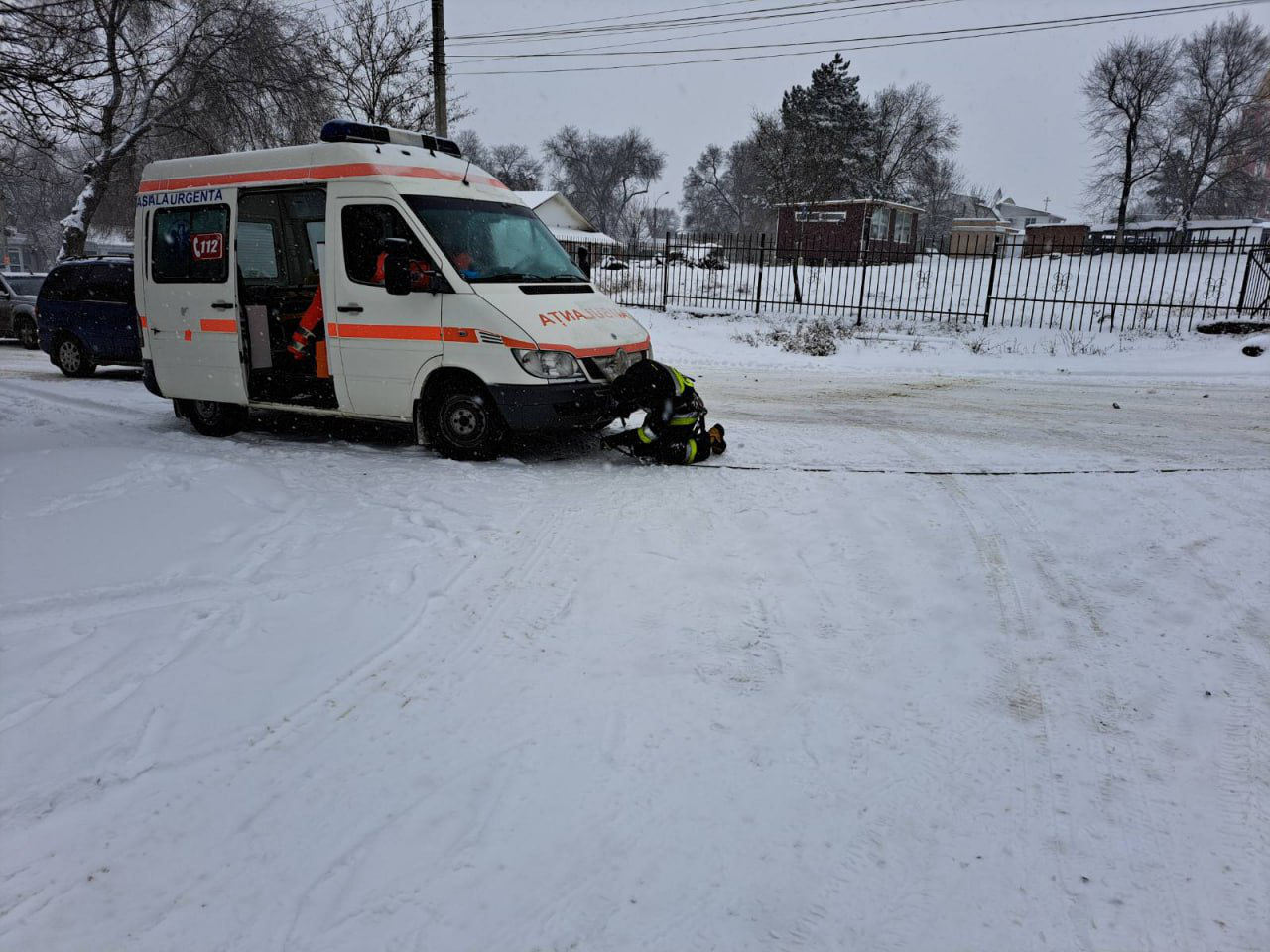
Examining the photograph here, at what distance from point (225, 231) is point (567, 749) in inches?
261

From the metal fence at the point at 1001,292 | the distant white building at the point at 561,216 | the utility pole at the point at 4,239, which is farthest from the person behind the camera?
the distant white building at the point at 561,216

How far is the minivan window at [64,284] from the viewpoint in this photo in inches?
486

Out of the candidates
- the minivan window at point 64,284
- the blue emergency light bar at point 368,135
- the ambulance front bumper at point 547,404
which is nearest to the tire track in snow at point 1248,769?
the ambulance front bumper at point 547,404

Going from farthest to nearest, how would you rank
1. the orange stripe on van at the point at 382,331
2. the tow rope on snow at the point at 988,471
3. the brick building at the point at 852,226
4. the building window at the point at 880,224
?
the building window at the point at 880,224
the brick building at the point at 852,226
the orange stripe on van at the point at 382,331
the tow rope on snow at the point at 988,471

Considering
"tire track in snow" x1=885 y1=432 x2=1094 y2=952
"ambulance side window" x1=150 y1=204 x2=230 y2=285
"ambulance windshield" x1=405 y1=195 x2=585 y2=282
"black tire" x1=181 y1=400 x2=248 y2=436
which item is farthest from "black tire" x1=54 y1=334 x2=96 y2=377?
"tire track in snow" x1=885 y1=432 x2=1094 y2=952

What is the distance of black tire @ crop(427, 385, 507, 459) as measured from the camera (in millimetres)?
6527

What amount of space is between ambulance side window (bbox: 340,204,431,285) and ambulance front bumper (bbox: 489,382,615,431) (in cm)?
155

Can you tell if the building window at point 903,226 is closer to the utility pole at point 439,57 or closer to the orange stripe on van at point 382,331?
the utility pole at point 439,57

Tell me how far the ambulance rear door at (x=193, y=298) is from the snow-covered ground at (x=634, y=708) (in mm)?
1702

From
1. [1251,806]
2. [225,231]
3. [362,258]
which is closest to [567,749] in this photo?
[1251,806]

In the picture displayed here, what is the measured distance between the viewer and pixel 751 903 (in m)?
2.30

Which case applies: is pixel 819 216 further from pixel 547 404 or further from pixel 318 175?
pixel 547 404

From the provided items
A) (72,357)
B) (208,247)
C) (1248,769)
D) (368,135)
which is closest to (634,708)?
(1248,769)

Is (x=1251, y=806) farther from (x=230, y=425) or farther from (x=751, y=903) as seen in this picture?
(x=230, y=425)
